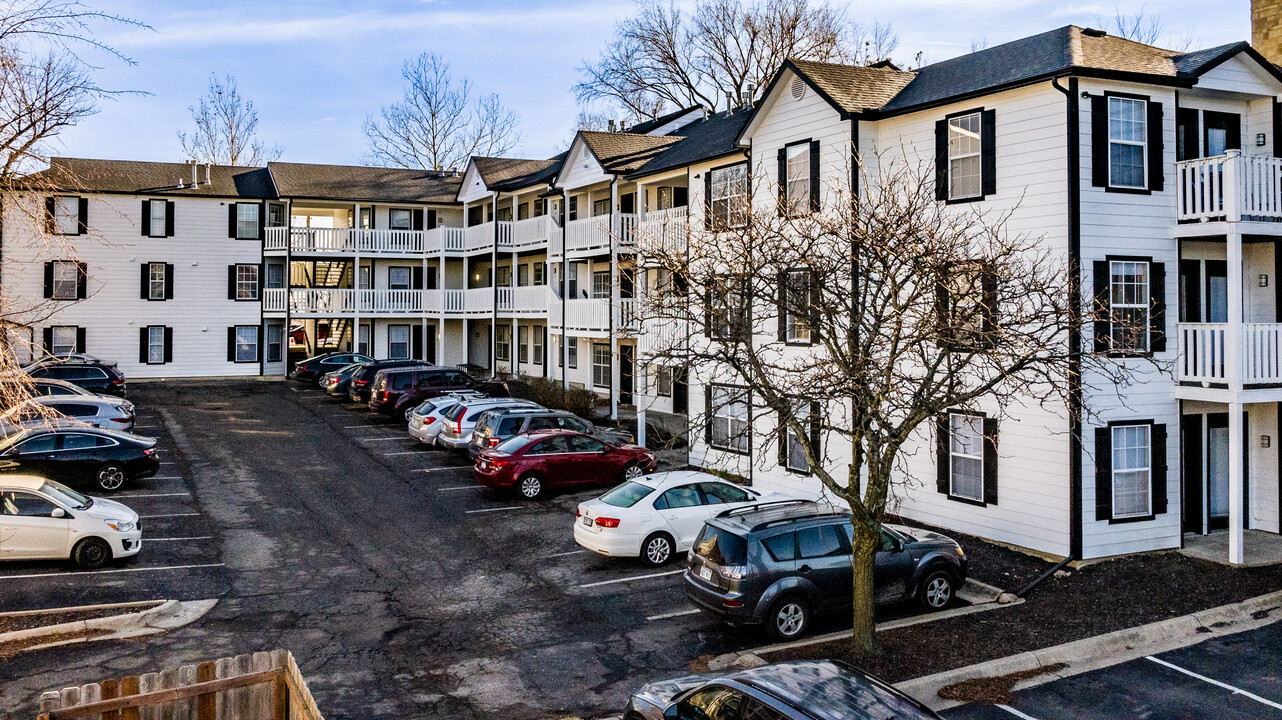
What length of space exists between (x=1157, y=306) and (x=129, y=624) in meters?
18.5

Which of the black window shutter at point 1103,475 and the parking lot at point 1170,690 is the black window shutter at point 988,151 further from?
the parking lot at point 1170,690

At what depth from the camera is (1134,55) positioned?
17.9 meters

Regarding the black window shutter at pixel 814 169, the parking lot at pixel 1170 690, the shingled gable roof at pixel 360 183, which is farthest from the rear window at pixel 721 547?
the shingled gable roof at pixel 360 183

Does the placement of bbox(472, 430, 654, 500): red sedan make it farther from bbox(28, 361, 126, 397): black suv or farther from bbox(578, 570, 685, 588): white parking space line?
bbox(28, 361, 126, 397): black suv

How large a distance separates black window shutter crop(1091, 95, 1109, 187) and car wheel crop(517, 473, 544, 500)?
44.0ft

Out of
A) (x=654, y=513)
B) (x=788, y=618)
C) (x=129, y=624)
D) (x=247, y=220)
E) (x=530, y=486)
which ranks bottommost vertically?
(x=129, y=624)

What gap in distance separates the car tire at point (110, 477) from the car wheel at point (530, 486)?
9393mm

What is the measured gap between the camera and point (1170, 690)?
11.6 metres

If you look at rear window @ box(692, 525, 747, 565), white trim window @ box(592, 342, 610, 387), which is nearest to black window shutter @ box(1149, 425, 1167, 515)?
rear window @ box(692, 525, 747, 565)

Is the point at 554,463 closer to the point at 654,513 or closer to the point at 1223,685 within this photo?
the point at 654,513

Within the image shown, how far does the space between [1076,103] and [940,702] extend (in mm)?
11275

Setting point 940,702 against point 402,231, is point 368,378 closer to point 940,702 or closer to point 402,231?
point 402,231

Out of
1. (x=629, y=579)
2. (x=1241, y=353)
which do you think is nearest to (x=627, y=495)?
(x=629, y=579)

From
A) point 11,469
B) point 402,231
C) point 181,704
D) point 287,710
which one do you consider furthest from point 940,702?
point 402,231
